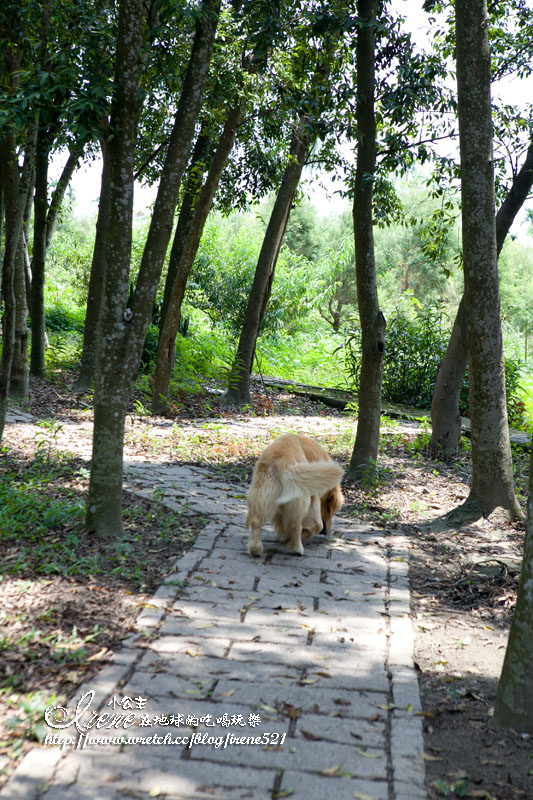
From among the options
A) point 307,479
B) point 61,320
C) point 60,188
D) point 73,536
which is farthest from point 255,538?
point 61,320

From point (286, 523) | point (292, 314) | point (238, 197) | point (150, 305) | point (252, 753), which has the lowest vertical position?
point (252, 753)

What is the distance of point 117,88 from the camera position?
471cm

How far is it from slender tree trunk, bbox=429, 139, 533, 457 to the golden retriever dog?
4286 millimetres

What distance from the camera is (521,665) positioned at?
2.91 meters

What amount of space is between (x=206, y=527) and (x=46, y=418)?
4.93 meters

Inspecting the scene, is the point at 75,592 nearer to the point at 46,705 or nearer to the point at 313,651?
the point at 46,705

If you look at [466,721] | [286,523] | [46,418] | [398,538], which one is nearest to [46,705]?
[466,721]

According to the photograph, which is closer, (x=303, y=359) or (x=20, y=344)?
(x=20, y=344)

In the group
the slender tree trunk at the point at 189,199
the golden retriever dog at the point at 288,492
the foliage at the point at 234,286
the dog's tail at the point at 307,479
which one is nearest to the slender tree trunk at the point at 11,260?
the golden retriever dog at the point at 288,492

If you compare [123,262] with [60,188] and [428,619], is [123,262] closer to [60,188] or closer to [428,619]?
[428,619]

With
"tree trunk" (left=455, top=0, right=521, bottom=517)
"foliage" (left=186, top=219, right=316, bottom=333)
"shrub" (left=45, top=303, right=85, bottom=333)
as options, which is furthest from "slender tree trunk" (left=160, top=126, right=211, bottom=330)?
"foliage" (left=186, top=219, right=316, bottom=333)

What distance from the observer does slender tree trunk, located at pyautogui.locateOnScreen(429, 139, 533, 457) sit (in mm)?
8766

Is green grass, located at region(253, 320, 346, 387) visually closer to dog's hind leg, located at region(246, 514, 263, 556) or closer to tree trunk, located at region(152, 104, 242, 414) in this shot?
tree trunk, located at region(152, 104, 242, 414)

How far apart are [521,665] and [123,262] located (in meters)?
3.65
